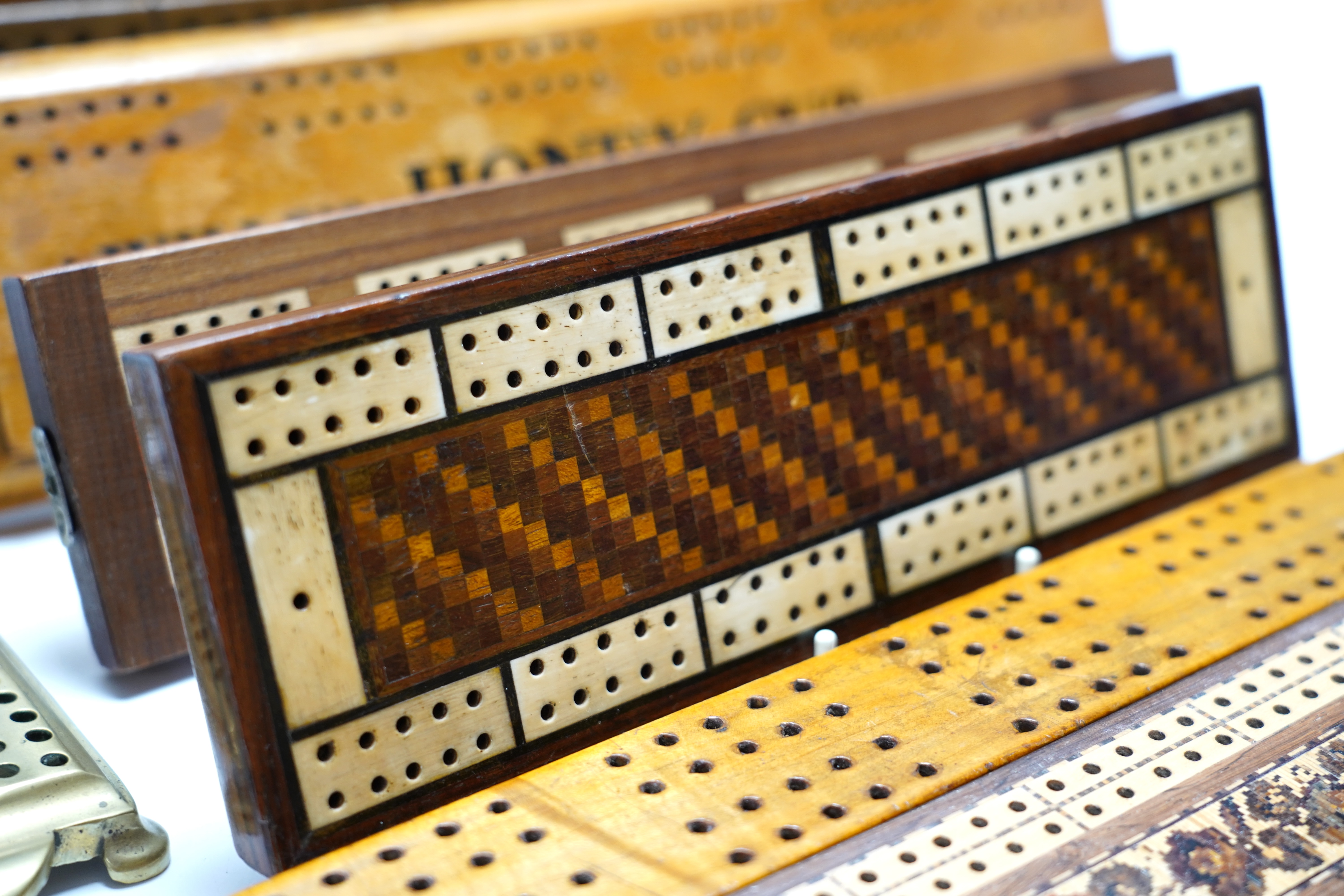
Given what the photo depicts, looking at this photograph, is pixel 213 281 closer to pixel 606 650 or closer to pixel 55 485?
pixel 55 485

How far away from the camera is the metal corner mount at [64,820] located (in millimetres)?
948

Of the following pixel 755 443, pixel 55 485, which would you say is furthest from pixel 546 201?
pixel 55 485

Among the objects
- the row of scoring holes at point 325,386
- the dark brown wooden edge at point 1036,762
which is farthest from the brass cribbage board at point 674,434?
the dark brown wooden edge at point 1036,762

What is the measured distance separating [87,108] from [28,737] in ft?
3.33

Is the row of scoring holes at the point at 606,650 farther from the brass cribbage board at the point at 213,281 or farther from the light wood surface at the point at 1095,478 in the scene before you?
the light wood surface at the point at 1095,478

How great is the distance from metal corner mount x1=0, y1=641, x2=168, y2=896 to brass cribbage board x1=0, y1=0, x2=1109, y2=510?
31.9 inches

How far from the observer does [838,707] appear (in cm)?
104

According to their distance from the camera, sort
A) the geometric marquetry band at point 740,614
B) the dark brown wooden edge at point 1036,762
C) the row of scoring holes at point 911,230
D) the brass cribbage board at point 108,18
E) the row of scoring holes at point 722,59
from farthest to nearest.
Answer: the row of scoring holes at point 722,59
the brass cribbage board at point 108,18
the row of scoring holes at point 911,230
the geometric marquetry band at point 740,614
the dark brown wooden edge at point 1036,762

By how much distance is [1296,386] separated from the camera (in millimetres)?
1998

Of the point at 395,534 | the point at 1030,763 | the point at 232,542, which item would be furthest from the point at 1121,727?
the point at 232,542

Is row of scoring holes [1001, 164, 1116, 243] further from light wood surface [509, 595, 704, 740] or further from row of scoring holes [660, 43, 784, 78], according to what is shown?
row of scoring holes [660, 43, 784, 78]

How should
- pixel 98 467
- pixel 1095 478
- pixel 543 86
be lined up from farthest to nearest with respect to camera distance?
pixel 543 86, pixel 1095 478, pixel 98 467

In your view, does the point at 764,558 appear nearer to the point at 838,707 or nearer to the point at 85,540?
the point at 838,707

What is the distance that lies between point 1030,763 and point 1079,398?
545 mm
